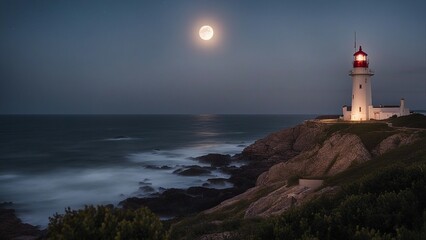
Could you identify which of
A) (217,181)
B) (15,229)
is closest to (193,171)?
(217,181)

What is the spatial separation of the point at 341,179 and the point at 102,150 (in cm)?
7630

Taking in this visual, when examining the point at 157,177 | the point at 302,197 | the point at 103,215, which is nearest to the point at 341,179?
the point at 302,197

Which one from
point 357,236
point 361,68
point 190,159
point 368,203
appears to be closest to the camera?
point 357,236

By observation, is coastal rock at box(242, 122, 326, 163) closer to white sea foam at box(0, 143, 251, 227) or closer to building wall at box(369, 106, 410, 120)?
building wall at box(369, 106, 410, 120)

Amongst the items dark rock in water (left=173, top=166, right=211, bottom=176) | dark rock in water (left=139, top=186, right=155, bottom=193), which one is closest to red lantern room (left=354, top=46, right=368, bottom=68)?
dark rock in water (left=173, top=166, right=211, bottom=176)

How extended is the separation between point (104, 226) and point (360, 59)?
64.4m

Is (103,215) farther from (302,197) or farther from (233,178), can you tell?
(233,178)

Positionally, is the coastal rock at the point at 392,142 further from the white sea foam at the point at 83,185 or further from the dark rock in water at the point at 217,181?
the dark rock in water at the point at 217,181

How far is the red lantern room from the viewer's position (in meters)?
63.8

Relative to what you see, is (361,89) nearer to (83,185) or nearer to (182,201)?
(182,201)

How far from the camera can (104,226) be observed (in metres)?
7.59

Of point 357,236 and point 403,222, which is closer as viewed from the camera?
point 357,236

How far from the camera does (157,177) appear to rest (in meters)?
56.1

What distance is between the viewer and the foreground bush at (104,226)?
7.51 meters
